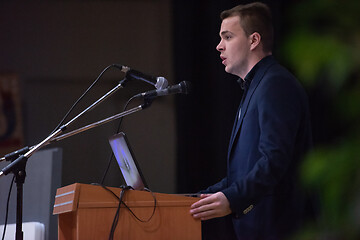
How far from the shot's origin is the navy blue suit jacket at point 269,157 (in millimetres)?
1804

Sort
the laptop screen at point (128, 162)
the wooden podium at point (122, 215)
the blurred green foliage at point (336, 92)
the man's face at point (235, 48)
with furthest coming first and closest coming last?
the man's face at point (235, 48)
the laptop screen at point (128, 162)
the wooden podium at point (122, 215)
the blurred green foliage at point (336, 92)

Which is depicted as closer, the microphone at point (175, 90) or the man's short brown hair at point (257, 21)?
the microphone at point (175, 90)

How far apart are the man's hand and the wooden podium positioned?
24 millimetres

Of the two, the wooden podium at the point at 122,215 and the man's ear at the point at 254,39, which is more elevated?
the man's ear at the point at 254,39

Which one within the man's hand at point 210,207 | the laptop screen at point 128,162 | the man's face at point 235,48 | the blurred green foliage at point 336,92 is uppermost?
the man's face at point 235,48

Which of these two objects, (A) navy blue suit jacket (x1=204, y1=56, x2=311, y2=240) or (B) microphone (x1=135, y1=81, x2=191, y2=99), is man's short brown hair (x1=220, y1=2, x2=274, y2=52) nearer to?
(A) navy blue suit jacket (x1=204, y1=56, x2=311, y2=240)

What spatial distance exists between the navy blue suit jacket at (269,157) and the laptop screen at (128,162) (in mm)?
292

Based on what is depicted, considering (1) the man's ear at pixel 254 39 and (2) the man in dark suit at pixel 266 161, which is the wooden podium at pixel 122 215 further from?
(1) the man's ear at pixel 254 39

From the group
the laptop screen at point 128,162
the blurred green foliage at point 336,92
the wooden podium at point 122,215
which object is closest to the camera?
the blurred green foliage at point 336,92

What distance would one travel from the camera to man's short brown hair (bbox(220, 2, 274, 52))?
7.43 ft

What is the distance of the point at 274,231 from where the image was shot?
6.15ft

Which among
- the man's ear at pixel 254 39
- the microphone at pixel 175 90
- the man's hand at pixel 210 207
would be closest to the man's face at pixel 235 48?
the man's ear at pixel 254 39

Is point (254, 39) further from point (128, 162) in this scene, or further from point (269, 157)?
point (128, 162)

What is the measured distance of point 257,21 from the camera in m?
2.29
